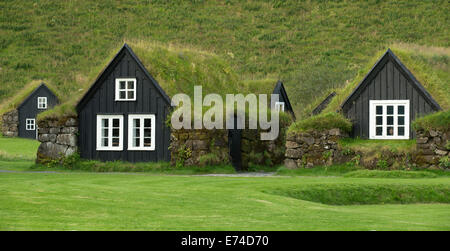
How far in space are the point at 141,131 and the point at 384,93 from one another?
1246cm

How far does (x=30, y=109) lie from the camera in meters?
82.5

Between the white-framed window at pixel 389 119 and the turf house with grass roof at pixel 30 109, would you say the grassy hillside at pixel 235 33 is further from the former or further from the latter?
the white-framed window at pixel 389 119

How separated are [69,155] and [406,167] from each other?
17094 millimetres

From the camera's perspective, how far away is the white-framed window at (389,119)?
36750 millimetres

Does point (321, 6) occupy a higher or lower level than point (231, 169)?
higher

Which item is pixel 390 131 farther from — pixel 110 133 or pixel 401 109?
pixel 110 133

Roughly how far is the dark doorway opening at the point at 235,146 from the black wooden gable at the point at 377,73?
5520 millimetres

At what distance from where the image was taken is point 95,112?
132ft

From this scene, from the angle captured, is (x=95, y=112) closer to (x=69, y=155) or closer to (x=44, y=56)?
(x=69, y=155)

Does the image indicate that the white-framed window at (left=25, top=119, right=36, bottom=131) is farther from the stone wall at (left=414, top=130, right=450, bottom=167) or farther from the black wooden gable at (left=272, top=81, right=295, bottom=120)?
the stone wall at (left=414, top=130, right=450, bottom=167)

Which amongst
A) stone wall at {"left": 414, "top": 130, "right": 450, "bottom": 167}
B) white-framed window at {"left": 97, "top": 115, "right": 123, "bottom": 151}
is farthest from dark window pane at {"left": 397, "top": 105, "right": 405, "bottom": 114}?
white-framed window at {"left": 97, "top": 115, "right": 123, "bottom": 151}

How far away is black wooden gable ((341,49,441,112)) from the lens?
3634cm

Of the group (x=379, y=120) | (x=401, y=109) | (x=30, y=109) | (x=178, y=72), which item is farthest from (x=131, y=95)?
(x=30, y=109)
